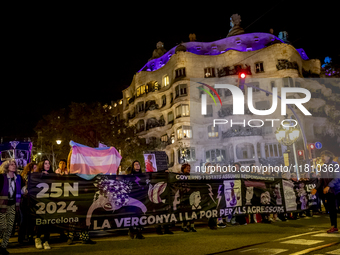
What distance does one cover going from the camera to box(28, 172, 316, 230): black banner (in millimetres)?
7137

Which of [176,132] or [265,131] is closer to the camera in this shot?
[265,131]

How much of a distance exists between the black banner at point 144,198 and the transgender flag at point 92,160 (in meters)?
1.77

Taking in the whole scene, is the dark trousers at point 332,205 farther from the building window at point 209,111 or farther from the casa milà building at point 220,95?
the building window at point 209,111

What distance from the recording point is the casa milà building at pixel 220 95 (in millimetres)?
44469

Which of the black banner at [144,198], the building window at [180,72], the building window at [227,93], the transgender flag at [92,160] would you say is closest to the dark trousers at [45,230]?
the black banner at [144,198]

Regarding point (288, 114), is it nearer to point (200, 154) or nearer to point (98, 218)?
point (200, 154)

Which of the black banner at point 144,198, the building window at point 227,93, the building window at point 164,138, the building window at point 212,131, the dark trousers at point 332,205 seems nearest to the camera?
the black banner at point 144,198

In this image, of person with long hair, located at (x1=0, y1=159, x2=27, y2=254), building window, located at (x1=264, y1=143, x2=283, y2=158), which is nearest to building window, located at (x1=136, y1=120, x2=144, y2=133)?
building window, located at (x1=264, y1=143, x2=283, y2=158)

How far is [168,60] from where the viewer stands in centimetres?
5275

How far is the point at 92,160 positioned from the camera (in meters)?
9.78

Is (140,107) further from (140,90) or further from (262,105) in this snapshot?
(262,105)

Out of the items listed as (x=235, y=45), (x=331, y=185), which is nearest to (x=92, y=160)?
(x=331, y=185)

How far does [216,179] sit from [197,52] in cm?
4482

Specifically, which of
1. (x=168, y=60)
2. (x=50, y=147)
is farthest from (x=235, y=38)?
(x=50, y=147)
